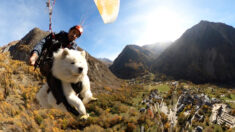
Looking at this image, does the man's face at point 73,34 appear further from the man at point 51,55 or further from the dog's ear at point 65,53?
the dog's ear at point 65,53

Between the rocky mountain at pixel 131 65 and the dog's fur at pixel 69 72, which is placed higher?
the rocky mountain at pixel 131 65

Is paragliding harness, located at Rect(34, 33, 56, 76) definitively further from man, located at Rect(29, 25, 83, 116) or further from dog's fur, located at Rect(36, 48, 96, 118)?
dog's fur, located at Rect(36, 48, 96, 118)

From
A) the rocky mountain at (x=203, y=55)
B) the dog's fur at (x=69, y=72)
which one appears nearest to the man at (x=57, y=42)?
the dog's fur at (x=69, y=72)

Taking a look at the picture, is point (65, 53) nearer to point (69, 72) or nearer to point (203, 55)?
point (69, 72)

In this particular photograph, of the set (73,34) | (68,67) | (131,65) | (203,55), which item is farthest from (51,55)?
(131,65)

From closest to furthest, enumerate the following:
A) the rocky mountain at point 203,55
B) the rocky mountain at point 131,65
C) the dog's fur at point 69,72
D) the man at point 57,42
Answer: the dog's fur at point 69,72, the man at point 57,42, the rocky mountain at point 203,55, the rocky mountain at point 131,65

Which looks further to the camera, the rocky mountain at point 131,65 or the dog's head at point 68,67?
the rocky mountain at point 131,65

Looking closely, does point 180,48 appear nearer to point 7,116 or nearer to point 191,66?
point 191,66
